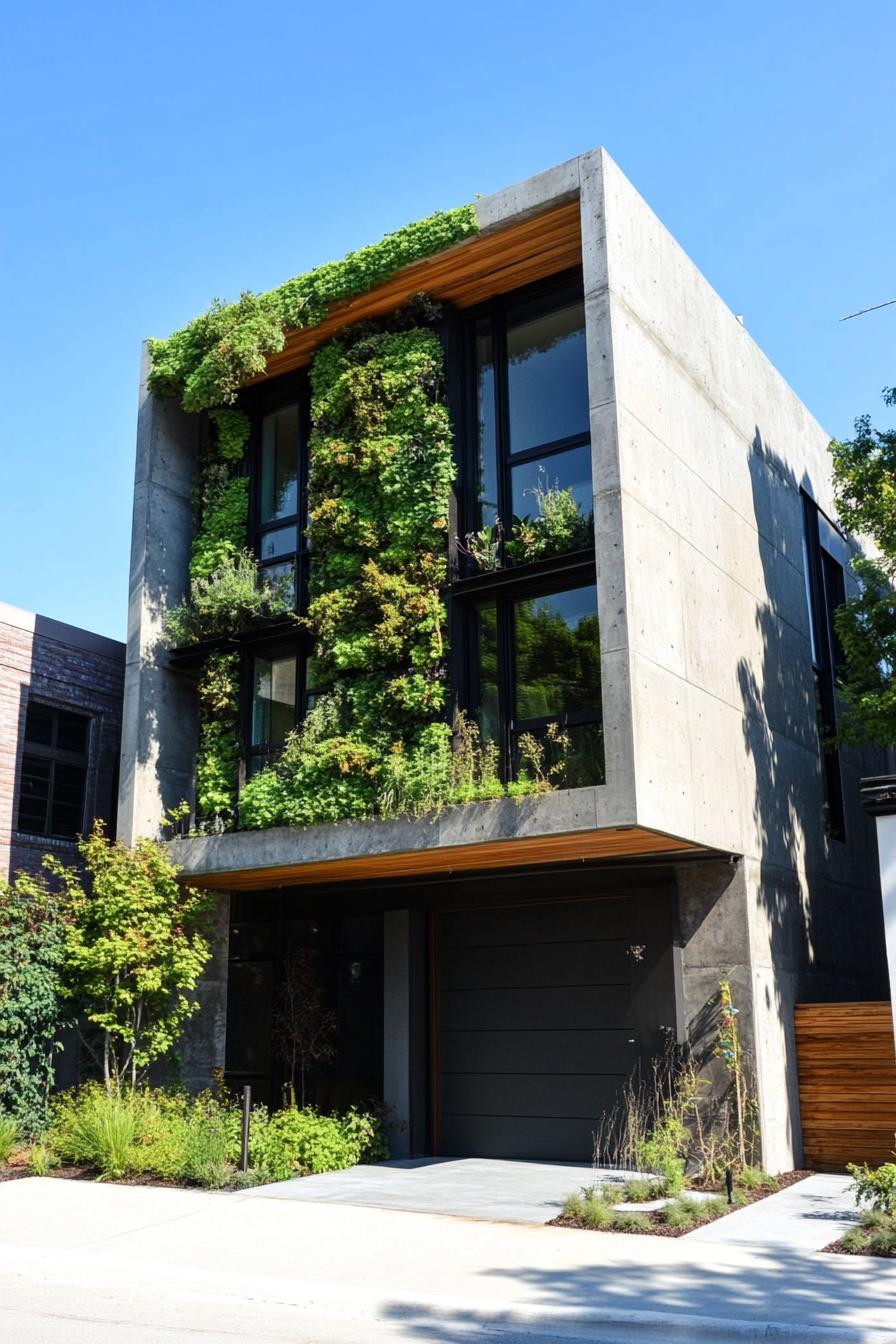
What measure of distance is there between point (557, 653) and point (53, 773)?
8.20m

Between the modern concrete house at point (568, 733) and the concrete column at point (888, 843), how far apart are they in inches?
73.1

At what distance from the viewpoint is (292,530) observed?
53.5 feet

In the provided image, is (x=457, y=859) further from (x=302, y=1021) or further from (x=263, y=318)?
(x=263, y=318)

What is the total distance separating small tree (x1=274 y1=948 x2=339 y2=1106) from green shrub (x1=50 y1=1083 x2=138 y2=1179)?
2.05 meters

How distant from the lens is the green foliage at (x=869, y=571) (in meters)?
15.6

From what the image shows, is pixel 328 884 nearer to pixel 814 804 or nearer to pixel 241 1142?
pixel 241 1142

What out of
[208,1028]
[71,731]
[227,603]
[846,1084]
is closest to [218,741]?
[227,603]

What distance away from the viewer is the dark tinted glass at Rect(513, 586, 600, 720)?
13008mm

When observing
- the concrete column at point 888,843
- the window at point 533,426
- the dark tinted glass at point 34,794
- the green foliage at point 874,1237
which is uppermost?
the window at point 533,426

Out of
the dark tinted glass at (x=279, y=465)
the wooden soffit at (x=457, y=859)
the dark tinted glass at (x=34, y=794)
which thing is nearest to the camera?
the wooden soffit at (x=457, y=859)

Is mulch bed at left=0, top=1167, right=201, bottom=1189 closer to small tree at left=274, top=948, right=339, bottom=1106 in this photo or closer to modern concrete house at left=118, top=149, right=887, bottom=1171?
modern concrete house at left=118, top=149, right=887, bottom=1171

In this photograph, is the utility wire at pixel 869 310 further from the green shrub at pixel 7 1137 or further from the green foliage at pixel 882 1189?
the green shrub at pixel 7 1137

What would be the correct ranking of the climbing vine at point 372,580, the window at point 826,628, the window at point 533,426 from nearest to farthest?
the window at point 533,426 < the climbing vine at point 372,580 < the window at point 826,628

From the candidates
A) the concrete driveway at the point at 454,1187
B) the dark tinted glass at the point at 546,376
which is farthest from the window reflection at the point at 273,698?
the concrete driveway at the point at 454,1187
